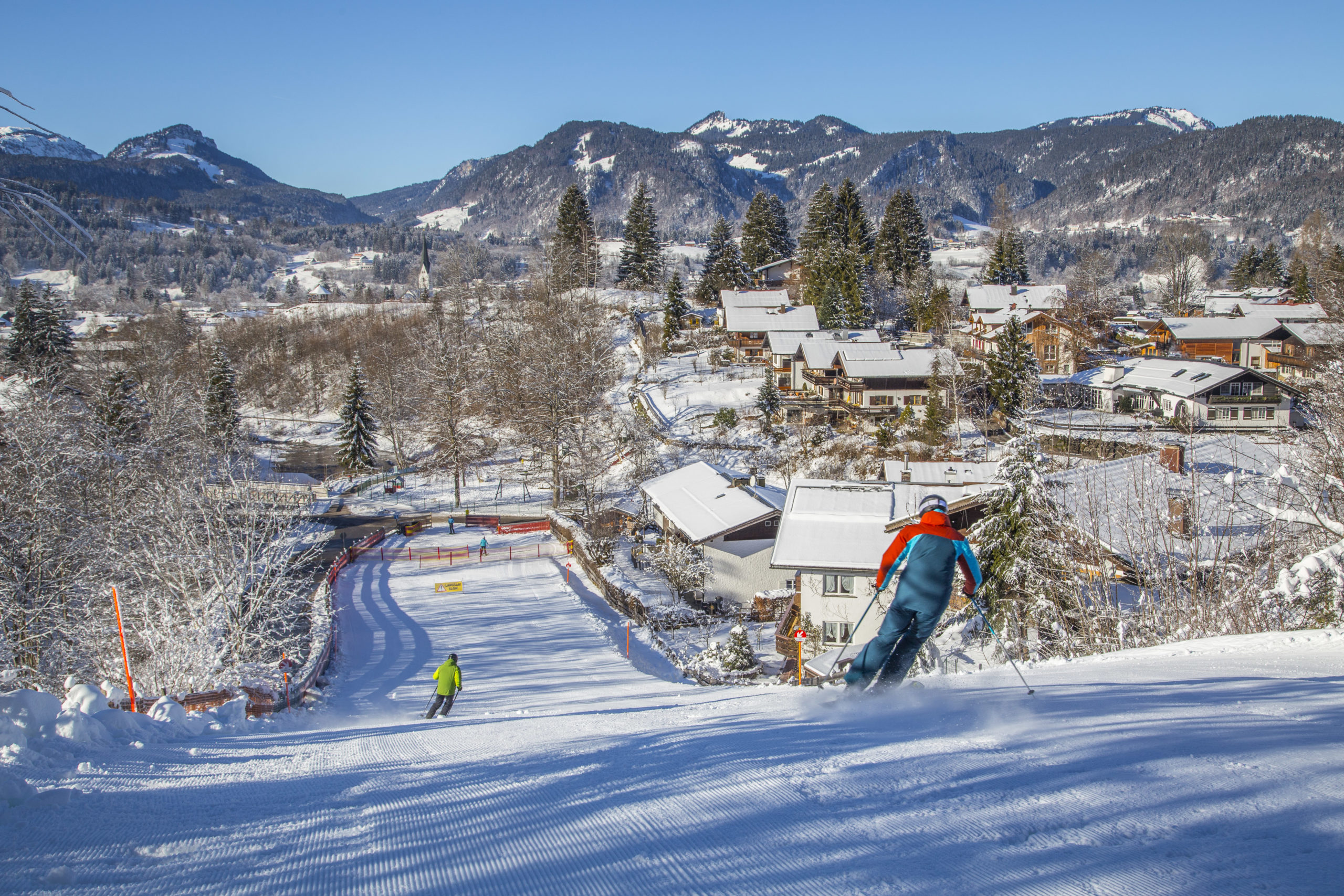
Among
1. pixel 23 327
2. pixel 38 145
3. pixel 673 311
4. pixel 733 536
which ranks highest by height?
pixel 673 311

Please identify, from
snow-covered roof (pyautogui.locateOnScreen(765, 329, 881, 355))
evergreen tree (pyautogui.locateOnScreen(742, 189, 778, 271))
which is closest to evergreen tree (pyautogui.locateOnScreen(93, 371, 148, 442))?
snow-covered roof (pyautogui.locateOnScreen(765, 329, 881, 355))

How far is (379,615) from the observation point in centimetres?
2162

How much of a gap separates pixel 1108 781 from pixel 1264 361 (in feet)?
204

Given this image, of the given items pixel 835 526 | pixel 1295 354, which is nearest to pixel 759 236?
pixel 1295 354

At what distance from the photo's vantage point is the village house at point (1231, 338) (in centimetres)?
5081

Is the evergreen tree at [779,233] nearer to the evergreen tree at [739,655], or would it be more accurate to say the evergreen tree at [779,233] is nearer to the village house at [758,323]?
the village house at [758,323]

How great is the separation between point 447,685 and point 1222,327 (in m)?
60.7

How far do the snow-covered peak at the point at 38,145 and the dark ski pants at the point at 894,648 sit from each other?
20.6ft

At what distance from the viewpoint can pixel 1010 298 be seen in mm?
59562

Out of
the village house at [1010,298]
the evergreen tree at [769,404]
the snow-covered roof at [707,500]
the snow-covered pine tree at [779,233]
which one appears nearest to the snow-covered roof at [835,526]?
the snow-covered roof at [707,500]

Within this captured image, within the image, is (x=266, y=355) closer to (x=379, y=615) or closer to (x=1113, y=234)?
(x=379, y=615)

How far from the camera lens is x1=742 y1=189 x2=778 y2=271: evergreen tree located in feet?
242

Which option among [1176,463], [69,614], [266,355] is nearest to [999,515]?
→ [1176,463]

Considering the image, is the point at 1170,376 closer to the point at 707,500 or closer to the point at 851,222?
the point at 707,500
